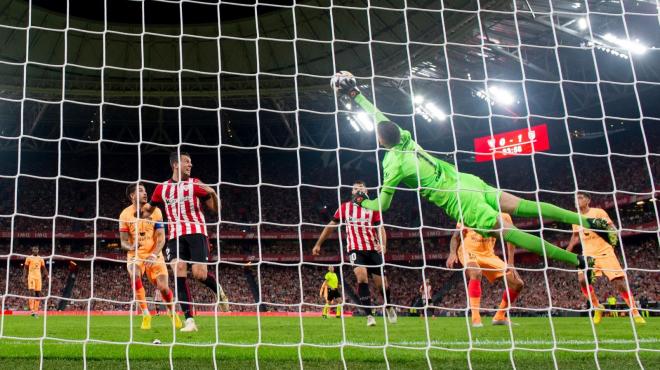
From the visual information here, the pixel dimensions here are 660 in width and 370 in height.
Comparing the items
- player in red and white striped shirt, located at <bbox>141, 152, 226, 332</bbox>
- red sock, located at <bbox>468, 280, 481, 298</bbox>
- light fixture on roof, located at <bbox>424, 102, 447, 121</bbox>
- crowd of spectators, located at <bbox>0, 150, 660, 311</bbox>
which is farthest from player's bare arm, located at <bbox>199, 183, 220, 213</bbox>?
light fixture on roof, located at <bbox>424, 102, 447, 121</bbox>

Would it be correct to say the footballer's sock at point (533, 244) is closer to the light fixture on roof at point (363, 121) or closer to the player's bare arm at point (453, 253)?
the player's bare arm at point (453, 253)

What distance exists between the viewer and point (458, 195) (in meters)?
5.76

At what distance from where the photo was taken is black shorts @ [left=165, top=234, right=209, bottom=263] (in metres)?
7.11

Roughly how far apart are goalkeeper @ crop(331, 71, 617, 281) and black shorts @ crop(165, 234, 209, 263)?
2286mm

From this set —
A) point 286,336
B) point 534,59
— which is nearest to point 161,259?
point 286,336

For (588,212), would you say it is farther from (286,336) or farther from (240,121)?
(240,121)

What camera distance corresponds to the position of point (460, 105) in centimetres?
2909

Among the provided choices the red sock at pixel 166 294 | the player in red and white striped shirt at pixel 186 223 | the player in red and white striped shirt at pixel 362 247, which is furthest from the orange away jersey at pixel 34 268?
the player in red and white striped shirt at pixel 186 223

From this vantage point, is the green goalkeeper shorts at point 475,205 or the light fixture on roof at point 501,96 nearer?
the green goalkeeper shorts at point 475,205

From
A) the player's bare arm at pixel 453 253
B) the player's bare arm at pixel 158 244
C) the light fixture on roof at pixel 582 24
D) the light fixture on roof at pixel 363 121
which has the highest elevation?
the light fixture on roof at pixel 582 24

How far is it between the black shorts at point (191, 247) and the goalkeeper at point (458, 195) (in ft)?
7.50

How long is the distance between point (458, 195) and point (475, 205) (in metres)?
0.18

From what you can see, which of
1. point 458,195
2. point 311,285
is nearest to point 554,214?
point 458,195

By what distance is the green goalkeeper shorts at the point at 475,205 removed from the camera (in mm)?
5664
